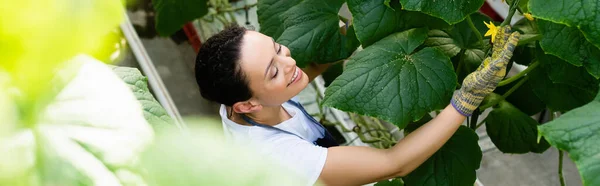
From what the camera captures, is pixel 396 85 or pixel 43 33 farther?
pixel 396 85

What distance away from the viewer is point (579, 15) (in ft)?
2.39

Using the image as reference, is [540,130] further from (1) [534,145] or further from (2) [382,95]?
(1) [534,145]

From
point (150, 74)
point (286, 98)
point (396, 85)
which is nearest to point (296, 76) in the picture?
point (286, 98)

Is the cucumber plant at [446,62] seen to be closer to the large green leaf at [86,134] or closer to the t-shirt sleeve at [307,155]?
the t-shirt sleeve at [307,155]

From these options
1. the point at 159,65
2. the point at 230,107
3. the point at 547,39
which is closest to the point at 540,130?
the point at 547,39

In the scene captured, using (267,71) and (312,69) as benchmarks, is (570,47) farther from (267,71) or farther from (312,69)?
(312,69)

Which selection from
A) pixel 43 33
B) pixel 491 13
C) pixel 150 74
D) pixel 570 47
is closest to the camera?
pixel 43 33

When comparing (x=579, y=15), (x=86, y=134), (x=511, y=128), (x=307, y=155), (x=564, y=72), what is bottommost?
(x=511, y=128)

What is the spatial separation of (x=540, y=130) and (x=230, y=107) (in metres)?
0.49

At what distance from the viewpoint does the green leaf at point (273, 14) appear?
1179 millimetres

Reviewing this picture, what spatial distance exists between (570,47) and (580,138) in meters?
0.19

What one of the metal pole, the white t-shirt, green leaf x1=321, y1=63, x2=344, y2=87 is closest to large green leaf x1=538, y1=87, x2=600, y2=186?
the white t-shirt

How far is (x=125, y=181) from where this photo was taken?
0.10m

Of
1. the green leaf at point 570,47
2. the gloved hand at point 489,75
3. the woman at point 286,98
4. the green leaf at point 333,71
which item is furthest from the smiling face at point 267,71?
the green leaf at point 333,71
